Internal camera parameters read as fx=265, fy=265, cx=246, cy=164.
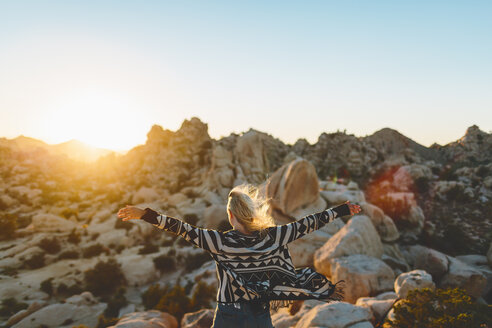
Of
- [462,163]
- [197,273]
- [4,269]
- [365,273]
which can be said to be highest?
[462,163]

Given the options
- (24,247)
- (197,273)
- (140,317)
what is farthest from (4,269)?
(140,317)

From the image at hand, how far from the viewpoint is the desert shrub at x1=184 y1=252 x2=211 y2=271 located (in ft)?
65.5

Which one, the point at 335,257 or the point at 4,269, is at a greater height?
the point at 335,257

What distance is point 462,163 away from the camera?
39.9 metres

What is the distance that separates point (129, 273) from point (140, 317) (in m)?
11.8

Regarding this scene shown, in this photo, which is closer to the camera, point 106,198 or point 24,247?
point 24,247

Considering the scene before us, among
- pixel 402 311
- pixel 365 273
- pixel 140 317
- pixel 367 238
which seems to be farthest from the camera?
pixel 367 238

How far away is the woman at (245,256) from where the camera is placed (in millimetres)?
2590

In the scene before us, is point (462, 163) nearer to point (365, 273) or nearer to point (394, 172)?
point (394, 172)

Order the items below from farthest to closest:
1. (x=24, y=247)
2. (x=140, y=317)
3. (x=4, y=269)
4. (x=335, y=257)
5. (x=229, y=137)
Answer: (x=229, y=137) < (x=24, y=247) < (x=4, y=269) < (x=335, y=257) < (x=140, y=317)

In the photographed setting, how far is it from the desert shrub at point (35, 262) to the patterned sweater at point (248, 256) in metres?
23.3

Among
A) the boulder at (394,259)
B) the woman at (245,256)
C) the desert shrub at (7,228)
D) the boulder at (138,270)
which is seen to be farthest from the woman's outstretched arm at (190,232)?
the desert shrub at (7,228)

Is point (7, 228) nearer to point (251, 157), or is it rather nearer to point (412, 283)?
point (251, 157)

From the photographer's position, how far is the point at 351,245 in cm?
1116
